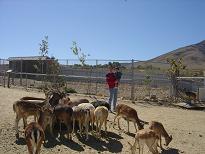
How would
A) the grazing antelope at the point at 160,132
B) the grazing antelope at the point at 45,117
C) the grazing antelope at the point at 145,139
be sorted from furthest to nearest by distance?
1. the grazing antelope at the point at 160,132
2. the grazing antelope at the point at 45,117
3. the grazing antelope at the point at 145,139

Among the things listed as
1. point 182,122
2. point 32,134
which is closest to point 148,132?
point 32,134

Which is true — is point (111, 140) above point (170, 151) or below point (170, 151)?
above

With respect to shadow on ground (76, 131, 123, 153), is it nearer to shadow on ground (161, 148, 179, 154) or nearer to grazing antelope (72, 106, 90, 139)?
grazing antelope (72, 106, 90, 139)

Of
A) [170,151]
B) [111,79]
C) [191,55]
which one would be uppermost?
[191,55]

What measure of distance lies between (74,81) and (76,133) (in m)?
17.2

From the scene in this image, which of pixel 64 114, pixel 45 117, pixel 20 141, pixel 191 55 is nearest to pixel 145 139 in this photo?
pixel 64 114

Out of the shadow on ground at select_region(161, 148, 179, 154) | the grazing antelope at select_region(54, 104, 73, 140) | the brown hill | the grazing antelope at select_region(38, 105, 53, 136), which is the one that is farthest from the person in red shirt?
the brown hill

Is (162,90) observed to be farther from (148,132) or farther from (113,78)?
(148,132)

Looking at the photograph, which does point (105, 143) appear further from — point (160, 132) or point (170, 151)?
point (170, 151)

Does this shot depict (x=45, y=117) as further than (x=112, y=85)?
No

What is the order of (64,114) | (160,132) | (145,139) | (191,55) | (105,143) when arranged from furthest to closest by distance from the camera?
(191,55)
(64,114)
(160,132)
(105,143)
(145,139)

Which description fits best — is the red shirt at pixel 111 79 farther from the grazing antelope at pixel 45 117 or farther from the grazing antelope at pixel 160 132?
the grazing antelope at pixel 45 117

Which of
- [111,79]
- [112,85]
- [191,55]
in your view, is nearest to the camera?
[111,79]

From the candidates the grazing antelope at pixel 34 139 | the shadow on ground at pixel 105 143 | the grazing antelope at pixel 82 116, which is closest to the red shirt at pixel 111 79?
the shadow on ground at pixel 105 143
